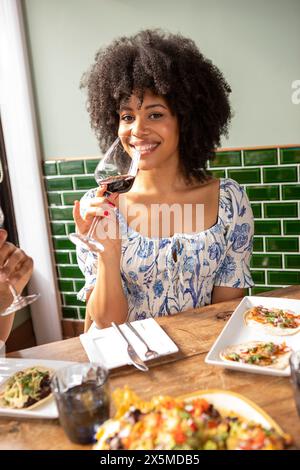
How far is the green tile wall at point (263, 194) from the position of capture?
2.80m

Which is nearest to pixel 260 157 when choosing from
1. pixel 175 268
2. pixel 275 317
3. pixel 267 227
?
pixel 267 227

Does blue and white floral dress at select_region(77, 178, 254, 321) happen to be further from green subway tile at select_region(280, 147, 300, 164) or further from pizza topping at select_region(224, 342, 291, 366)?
green subway tile at select_region(280, 147, 300, 164)

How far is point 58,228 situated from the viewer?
3.30 m

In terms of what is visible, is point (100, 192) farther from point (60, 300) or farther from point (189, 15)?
point (60, 300)

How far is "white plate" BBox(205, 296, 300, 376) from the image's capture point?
3.70ft

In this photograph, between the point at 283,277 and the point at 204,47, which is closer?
the point at 204,47

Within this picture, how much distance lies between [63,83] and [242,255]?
6.04 ft

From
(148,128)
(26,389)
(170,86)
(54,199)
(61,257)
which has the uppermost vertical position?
(170,86)

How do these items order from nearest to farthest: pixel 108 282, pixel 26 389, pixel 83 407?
pixel 83 407 < pixel 26 389 < pixel 108 282

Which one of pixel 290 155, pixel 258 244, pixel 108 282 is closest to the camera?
pixel 108 282

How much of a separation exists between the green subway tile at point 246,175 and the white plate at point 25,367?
195cm

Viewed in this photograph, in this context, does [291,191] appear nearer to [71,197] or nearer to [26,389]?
[71,197]

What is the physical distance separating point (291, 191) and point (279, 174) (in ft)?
0.42
